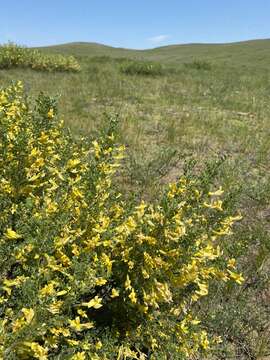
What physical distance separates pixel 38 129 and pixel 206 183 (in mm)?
1811

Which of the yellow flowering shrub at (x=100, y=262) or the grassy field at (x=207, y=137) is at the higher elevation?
the yellow flowering shrub at (x=100, y=262)

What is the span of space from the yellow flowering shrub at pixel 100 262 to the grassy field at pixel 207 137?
0.47 meters

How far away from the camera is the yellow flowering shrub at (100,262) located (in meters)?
2.51

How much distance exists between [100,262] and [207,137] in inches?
278

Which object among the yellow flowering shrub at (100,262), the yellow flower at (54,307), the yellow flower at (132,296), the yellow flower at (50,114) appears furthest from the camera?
the yellow flower at (50,114)

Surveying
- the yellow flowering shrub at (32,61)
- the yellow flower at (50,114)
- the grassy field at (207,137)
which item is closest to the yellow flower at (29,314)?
the grassy field at (207,137)

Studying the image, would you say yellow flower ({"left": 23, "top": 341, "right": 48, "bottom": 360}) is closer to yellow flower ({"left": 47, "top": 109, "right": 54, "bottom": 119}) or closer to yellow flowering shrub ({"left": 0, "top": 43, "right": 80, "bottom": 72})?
yellow flower ({"left": 47, "top": 109, "right": 54, "bottom": 119})

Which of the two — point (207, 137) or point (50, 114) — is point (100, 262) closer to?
point (50, 114)

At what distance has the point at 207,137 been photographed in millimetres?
9227

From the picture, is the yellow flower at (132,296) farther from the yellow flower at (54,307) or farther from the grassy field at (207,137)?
the grassy field at (207,137)

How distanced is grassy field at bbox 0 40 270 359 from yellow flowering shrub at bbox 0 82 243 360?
47 centimetres

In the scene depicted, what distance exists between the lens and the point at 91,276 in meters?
2.45

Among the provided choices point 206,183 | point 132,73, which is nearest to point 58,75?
point 132,73

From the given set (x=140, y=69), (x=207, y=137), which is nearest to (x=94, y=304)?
(x=207, y=137)
